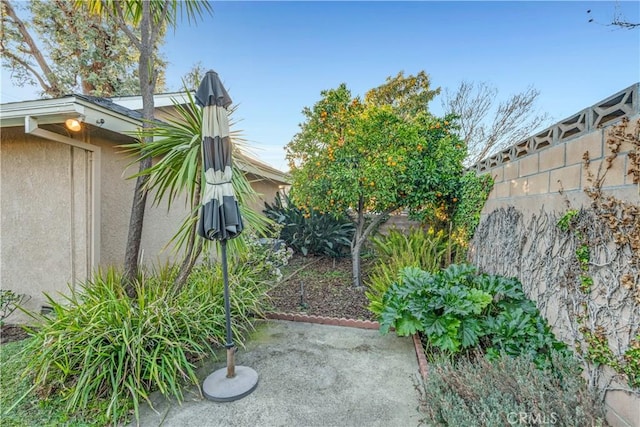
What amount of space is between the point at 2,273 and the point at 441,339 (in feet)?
23.0

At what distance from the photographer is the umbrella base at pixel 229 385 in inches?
115

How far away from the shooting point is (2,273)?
4.73 m

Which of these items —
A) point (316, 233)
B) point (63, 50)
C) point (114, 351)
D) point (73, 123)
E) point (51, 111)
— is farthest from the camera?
point (63, 50)

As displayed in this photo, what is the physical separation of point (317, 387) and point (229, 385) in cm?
97

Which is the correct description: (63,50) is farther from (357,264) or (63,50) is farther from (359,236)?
(357,264)

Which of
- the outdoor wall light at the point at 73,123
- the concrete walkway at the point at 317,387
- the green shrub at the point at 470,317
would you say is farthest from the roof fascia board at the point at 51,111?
the green shrub at the point at 470,317

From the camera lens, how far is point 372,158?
5.38 metres

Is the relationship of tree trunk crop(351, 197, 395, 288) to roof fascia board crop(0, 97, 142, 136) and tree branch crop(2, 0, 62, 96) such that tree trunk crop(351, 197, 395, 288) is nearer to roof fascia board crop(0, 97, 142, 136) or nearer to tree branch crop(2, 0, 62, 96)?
roof fascia board crop(0, 97, 142, 136)

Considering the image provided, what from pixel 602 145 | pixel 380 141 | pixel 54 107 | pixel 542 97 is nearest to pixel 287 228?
pixel 380 141

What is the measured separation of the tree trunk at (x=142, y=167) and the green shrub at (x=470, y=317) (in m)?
3.76

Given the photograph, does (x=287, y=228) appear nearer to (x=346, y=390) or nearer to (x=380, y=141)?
(x=380, y=141)

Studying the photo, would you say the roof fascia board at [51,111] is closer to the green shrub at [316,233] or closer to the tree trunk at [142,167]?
the tree trunk at [142,167]

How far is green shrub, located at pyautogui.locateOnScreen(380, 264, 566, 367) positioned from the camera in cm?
310

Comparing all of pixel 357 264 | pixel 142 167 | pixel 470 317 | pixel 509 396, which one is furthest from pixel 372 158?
pixel 509 396
